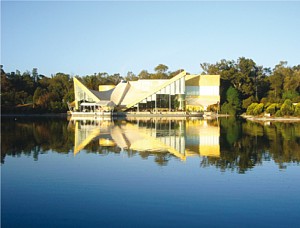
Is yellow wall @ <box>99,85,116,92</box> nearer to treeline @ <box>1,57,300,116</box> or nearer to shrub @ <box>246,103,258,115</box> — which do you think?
treeline @ <box>1,57,300,116</box>

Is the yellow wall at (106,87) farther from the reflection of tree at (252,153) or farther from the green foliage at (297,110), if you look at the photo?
the reflection of tree at (252,153)

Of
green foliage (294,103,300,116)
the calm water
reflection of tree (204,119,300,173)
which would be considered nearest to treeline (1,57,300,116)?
green foliage (294,103,300,116)

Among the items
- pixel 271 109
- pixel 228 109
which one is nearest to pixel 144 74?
pixel 228 109

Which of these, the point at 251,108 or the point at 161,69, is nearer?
the point at 251,108

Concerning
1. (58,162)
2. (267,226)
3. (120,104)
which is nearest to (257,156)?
(58,162)

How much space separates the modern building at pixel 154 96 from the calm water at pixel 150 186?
3479 cm

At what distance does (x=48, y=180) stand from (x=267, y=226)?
17.9 ft

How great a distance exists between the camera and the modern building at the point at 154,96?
50.5 meters

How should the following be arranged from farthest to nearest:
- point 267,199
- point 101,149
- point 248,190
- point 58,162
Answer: point 101,149
point 58,162
point 248,190
point 267,199

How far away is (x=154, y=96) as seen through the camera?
50.3 metres

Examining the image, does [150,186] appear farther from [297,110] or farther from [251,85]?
[251,85]

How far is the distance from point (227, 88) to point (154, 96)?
37.9ft

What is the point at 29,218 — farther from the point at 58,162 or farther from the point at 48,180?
the point at 58,162

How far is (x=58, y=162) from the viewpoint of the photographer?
1232cm
